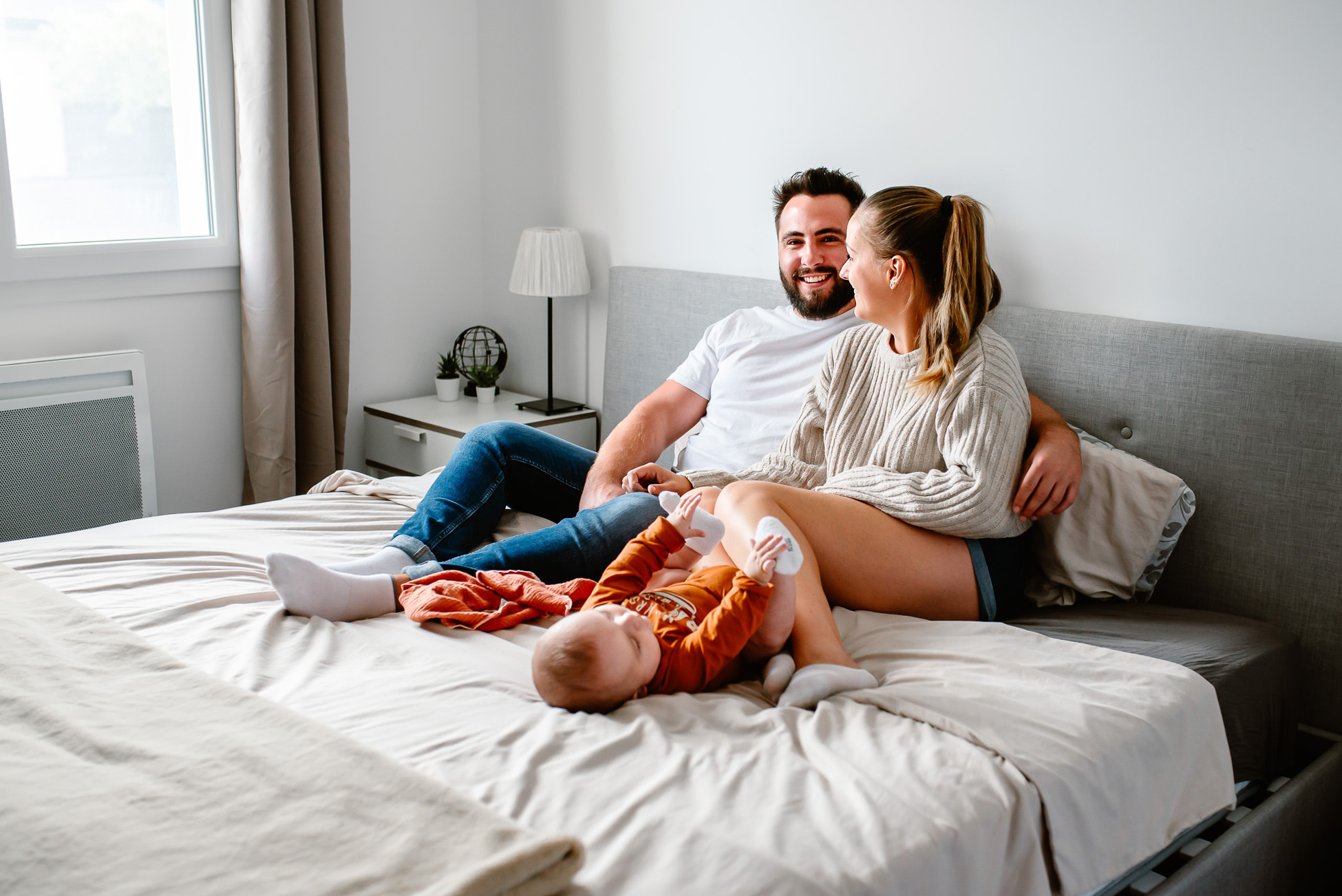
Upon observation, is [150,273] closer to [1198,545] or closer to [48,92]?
[48,92]

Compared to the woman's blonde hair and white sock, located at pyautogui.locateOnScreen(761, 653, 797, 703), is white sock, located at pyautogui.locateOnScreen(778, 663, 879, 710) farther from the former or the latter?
the woman's blonde hair

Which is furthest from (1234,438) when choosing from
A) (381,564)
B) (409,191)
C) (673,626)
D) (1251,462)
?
(409,191)

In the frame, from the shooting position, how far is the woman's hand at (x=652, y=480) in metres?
2.15

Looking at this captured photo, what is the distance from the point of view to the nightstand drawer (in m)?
3.12

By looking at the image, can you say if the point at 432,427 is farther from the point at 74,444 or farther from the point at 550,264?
the point at 74,444

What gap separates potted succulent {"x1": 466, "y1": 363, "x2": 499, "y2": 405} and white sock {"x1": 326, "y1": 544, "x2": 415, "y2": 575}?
1502mm

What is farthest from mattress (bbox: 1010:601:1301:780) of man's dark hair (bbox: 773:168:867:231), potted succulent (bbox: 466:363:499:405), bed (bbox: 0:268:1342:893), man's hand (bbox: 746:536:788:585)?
potted succulent (bbox: 466:363:499:405)

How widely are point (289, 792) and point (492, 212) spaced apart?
2.72 meters

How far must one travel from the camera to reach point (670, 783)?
1.19 meters

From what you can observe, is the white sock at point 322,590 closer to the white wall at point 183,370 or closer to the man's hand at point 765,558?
the man's hand at point 765,558

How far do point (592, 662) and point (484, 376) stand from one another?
7.25 feet

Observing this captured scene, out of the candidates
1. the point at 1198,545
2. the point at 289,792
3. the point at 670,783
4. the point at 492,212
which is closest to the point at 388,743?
the point at 289,792

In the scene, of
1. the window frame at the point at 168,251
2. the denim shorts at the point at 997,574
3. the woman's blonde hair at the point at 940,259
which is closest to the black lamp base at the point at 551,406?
the window frame at the point at 168,251

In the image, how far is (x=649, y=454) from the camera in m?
2.44
